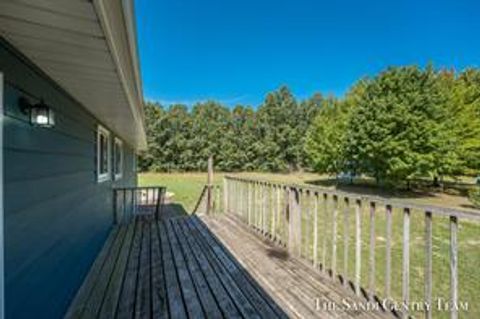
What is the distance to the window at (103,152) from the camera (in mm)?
5033

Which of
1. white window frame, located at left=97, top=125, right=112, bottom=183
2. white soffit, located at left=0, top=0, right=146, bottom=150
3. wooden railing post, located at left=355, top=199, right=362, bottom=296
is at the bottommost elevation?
wooden railing post, located at left=355, top=199, right=362, bottom=296

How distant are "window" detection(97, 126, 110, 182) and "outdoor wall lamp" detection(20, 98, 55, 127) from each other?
286cm

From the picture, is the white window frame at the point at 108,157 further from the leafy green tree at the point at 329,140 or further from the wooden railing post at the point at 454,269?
the leafy green tree at the point at 329,140

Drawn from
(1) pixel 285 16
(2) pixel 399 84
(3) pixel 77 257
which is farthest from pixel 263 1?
(3) pixel 77 257

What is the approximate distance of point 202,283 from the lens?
3039 mm

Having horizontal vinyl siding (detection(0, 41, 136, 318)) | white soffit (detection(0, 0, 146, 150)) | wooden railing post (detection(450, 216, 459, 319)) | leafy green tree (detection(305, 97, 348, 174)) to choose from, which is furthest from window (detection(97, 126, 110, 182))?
leafy green tree (detection(305, 97, 348, 174))

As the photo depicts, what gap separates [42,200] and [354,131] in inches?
660

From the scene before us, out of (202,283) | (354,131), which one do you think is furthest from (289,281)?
(354,131)

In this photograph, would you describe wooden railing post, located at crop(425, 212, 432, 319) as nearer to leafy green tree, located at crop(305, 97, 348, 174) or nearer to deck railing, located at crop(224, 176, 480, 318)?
deck railing, located at crop(224, 176, 480, 318)

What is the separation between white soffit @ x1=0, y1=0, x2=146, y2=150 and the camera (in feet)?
4.13

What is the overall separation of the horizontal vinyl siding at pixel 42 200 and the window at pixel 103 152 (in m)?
1.37

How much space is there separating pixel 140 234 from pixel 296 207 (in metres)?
2.86

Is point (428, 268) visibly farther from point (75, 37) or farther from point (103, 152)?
point (103, 152)

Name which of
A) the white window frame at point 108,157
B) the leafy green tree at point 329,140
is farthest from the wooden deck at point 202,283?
the leafy green tree at point 329,140
